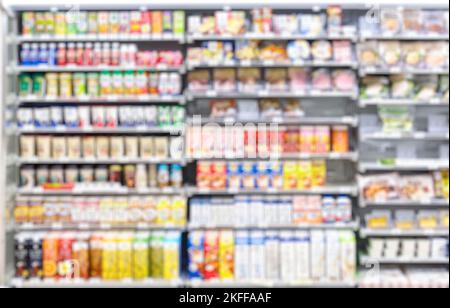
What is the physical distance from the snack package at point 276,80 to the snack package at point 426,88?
45.4 inches

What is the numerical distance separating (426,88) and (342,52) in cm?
81

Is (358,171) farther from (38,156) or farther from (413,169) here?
(38,156)

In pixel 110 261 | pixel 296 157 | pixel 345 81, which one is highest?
pixel 345 81

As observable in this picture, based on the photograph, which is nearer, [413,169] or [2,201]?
[2,201]

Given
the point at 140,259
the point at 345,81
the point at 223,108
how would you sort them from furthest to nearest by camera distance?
1. the point at 223,108
2. the point at 345,81
3. the point at 140,259

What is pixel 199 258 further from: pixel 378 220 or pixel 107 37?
pixel 107 37

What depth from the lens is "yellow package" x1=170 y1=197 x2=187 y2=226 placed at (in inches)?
184

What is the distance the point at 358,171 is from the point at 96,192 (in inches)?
90.1

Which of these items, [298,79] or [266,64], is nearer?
[266,64]

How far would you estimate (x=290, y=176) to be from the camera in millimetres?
4676

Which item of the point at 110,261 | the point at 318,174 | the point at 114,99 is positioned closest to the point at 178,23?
the point at 114,99

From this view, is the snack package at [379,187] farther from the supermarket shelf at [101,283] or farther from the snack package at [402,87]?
the supermarket shelf at [101,283]

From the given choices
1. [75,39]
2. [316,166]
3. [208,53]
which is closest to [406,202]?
[316,166]

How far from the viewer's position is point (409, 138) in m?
4.99
